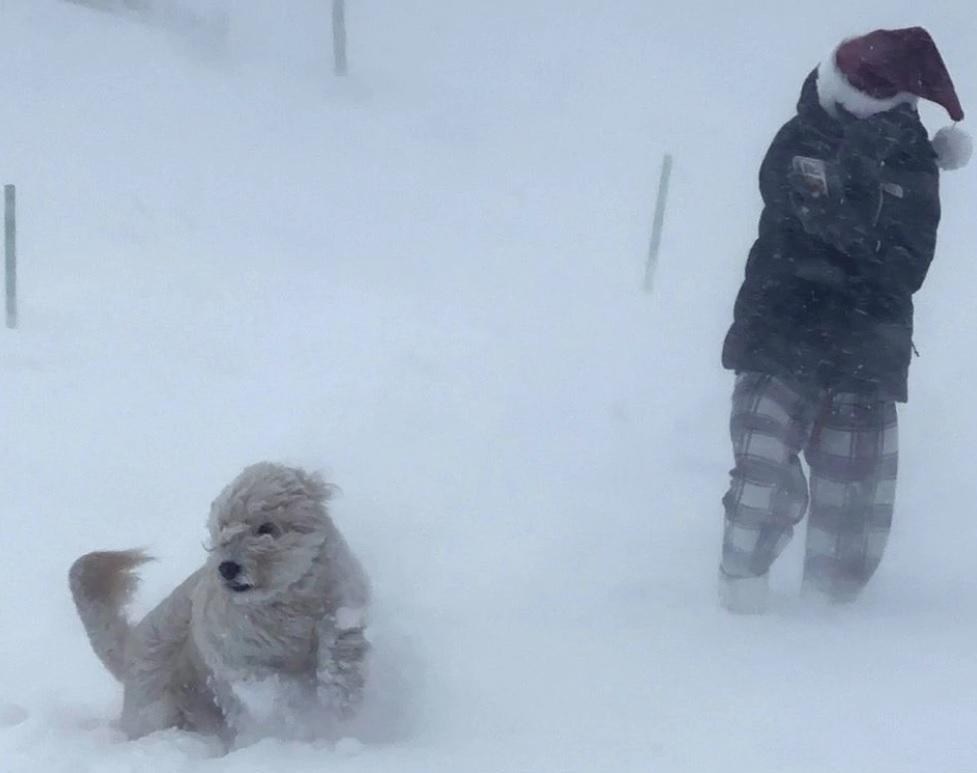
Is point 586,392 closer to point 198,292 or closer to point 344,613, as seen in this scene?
point 198,292

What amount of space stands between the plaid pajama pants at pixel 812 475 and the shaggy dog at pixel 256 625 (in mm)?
1406

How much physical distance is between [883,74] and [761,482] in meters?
1.40

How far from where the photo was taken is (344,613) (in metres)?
3.48

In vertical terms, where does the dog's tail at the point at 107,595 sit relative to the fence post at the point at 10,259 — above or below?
below

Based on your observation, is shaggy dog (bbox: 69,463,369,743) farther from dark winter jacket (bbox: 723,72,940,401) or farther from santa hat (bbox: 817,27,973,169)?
santa hat (bbox: 817,27,973,169)

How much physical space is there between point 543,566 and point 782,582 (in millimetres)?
931

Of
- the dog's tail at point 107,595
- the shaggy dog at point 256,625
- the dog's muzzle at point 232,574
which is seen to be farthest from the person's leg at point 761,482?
the dog's tail at point 107,595

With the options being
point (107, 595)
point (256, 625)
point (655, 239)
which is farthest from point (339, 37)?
point (256, 625)

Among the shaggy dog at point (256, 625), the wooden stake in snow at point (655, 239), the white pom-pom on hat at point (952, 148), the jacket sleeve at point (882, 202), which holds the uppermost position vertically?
the white pom-pom on hat at point (952, 148)

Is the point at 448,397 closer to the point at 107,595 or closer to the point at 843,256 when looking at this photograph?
the point at 843,256

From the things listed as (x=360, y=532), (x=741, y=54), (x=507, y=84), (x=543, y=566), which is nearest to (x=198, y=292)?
(x=360, y=532)

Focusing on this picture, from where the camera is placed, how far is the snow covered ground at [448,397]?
3.55m

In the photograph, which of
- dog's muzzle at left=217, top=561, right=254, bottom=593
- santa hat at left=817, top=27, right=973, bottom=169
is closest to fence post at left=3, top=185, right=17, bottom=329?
dog's muzzle at left=217, top=561, right=254, bottom=593

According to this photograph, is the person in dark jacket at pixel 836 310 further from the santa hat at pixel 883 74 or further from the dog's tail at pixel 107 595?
the dog's tail at pixel 107 595
